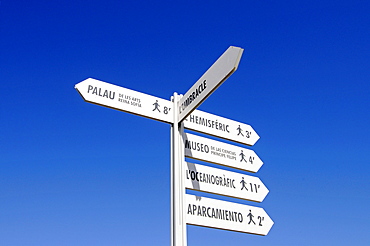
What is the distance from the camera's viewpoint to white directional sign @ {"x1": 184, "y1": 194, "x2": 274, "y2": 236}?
4672 mm

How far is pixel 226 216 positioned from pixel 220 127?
1047 millimetres

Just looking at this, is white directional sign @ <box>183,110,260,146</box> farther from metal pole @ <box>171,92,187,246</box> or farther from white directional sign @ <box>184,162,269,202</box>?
white directional sign @ <box>184,162,269,202</box>

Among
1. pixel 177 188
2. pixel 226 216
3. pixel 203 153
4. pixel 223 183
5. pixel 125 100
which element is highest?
pixel 125 100

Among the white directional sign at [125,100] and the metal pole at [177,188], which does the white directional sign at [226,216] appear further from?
the white directional sign at [125,100]

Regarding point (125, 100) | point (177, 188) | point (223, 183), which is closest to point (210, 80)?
point (125, 100)

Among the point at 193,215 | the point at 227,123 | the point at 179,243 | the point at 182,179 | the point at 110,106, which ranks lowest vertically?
the point at 179,243

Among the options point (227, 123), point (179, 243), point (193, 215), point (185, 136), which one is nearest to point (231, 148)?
point (227, 123)

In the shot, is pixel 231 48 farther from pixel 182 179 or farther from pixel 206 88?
pixel 182 179

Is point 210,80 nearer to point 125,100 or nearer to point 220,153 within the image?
point 125,100

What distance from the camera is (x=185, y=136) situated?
4941mm

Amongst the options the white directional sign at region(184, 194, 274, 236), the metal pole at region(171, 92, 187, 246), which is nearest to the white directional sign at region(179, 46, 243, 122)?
the metal pole at region(171, 92, 187, 246)

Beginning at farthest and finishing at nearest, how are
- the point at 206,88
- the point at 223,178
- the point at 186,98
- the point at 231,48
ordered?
the point at 223,178 → the point at 186,98 → the point at 206,88 → the point at 231,48

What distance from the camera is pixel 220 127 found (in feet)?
17.4

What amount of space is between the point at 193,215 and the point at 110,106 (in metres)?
1.40
